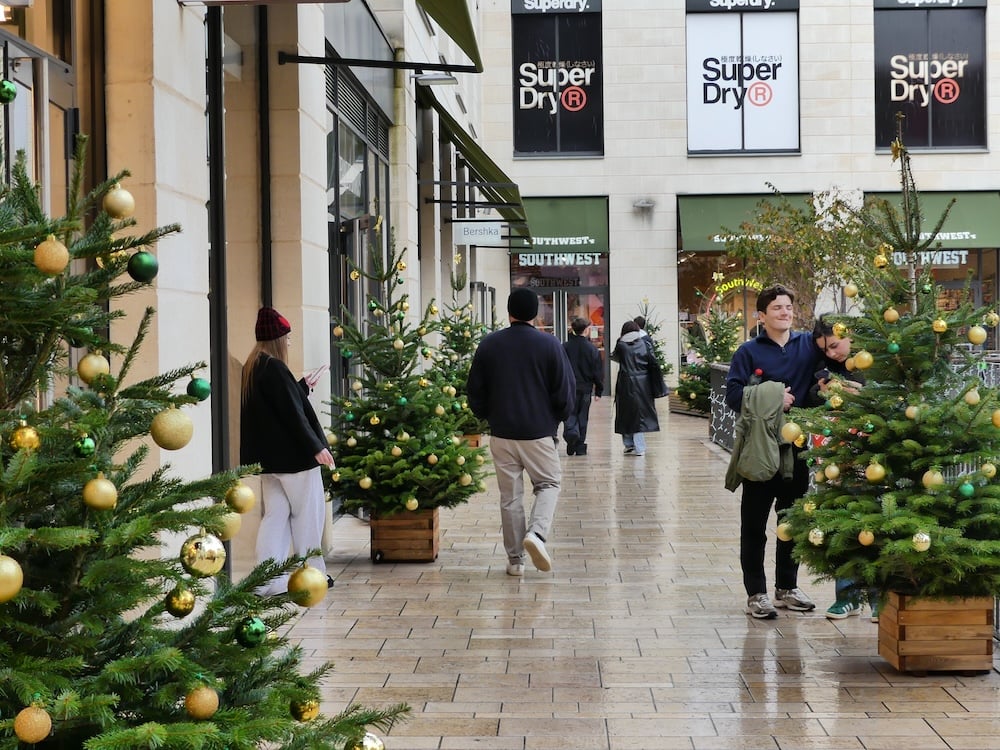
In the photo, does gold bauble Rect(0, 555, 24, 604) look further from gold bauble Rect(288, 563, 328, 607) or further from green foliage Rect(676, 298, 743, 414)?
green foliage Rect(676, 298, 743, 414)

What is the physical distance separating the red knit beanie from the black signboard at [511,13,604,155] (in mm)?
26491

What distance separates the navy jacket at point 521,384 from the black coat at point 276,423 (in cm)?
144

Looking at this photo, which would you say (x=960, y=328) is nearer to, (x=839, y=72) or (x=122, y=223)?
(x=122, y=223)

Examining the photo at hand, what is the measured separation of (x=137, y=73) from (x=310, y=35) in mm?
4046

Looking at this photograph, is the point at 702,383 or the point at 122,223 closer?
the point at 122,223

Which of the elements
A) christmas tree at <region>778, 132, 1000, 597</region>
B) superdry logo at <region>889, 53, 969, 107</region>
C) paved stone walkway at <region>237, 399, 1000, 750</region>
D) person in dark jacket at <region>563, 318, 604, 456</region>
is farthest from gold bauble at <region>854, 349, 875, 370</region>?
superdry logo at <region>889, 53, 969, 107</region>

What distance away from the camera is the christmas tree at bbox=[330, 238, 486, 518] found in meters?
9.24

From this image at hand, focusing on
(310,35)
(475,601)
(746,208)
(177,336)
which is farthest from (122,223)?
(746,208)

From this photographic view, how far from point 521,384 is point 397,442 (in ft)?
3.45

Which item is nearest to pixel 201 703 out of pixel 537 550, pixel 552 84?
pixel 537 550

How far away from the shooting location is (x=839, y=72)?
3316cm

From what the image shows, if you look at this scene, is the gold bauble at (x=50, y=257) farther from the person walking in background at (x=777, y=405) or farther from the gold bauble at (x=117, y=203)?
the person walking in background at (x=777, y=405)

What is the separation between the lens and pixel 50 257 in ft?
8.05

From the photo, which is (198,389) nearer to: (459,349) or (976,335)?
(976,335)
